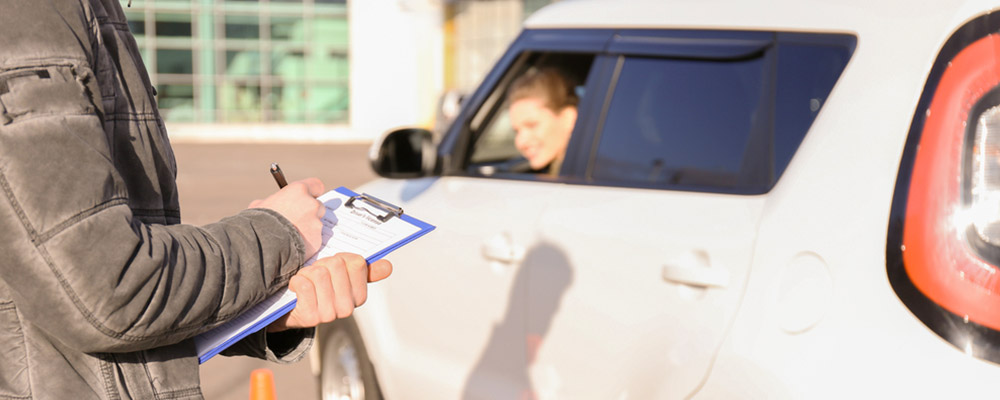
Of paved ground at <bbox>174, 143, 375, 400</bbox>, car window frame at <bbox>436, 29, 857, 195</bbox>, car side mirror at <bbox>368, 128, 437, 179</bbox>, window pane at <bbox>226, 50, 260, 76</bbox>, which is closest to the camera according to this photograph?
car window frame at <bbox>436, 29, 857, 195</bbox>

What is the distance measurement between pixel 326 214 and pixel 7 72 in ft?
1.81

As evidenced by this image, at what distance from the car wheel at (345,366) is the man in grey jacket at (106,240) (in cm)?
230

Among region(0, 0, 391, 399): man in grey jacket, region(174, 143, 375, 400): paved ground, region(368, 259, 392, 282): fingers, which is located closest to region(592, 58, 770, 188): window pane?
region(368, 259, 392, 282): fingers

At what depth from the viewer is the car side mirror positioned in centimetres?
351

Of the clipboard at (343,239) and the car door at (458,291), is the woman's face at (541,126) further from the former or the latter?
the clipboard at (343,239)

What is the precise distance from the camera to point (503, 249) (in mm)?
3008

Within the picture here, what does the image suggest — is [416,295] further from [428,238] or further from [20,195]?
[20,195]

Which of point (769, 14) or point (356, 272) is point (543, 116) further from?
point (356, 272)

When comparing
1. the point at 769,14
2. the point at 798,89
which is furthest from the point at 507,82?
the point at 798,89

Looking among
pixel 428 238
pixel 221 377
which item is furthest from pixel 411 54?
pixel 428 238

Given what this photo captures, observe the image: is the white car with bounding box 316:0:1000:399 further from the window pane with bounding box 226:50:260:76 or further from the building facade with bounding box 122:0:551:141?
the window pane with bounding box 226:50:260:76

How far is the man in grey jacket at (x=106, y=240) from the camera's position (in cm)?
128

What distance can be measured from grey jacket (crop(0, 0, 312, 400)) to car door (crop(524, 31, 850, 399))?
3.32 feet

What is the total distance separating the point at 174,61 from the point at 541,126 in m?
32.8
